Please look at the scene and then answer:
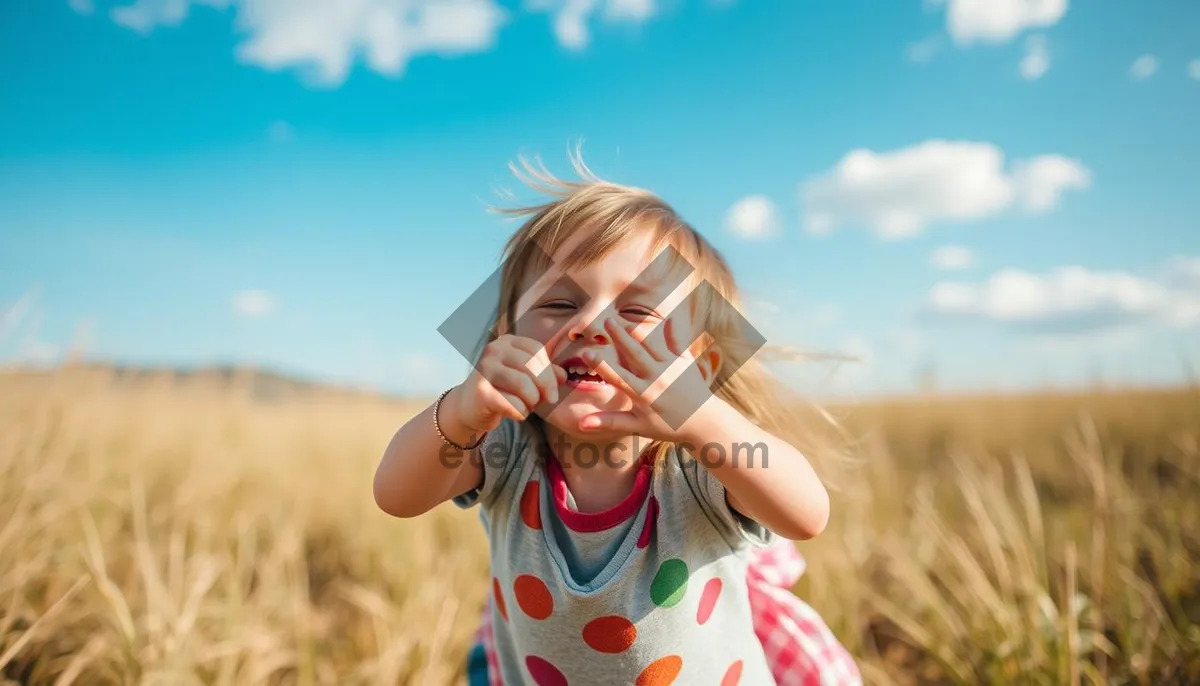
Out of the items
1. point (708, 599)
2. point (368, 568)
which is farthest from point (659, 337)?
point (368, 568)

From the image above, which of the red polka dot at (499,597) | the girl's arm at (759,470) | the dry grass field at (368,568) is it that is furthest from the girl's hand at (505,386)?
Answer: the dry grass field at (368,568)

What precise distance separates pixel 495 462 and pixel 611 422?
1.27 ft

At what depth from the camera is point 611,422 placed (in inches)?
40.8

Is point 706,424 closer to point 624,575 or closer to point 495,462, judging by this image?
point 624,575

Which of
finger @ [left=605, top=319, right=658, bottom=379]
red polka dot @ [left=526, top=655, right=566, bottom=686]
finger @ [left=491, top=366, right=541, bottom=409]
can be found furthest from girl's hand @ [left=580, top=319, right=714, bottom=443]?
A: red polka dot @ [left=526, top=655, right=566, bottom=686]

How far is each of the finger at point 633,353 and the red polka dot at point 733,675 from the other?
2.33ft

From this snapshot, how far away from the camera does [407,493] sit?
117cm

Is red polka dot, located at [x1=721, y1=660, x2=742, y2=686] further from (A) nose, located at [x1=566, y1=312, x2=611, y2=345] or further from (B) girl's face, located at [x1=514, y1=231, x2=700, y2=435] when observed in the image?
(A) nose, located at [x1=566, y1=312, x2=611, y2=345]

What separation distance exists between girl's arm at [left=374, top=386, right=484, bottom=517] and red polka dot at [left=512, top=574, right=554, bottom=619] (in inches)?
9.0

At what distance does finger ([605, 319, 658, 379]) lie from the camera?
0.98 metres

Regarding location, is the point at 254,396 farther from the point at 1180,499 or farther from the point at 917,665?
the point at 1180,499

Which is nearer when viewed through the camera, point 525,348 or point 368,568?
point 525,348

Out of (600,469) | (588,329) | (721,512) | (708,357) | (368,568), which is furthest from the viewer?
(368,568)

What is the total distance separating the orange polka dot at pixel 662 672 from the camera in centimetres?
124
